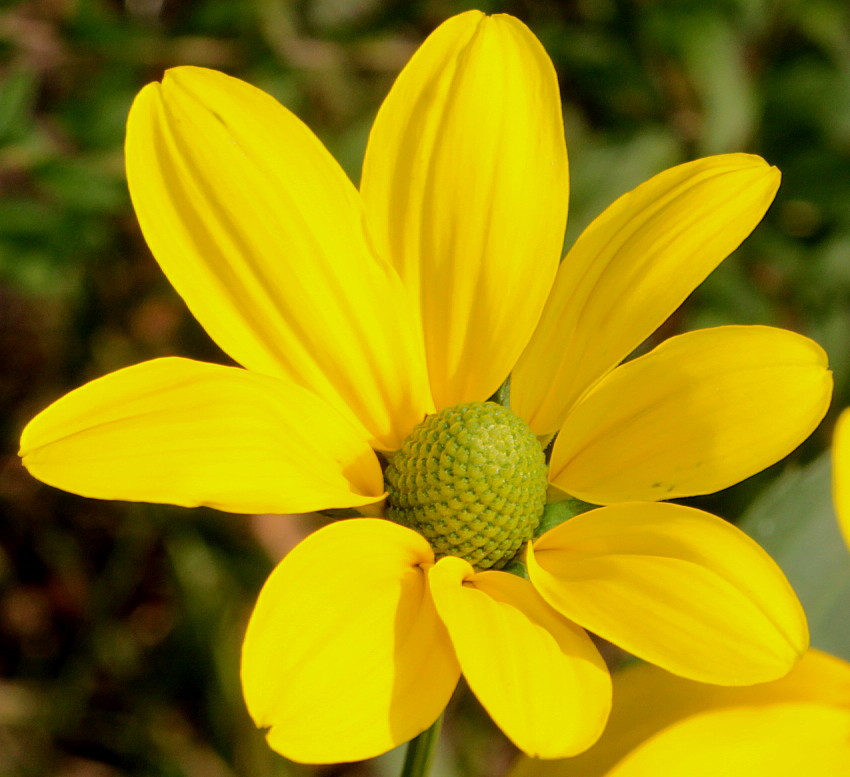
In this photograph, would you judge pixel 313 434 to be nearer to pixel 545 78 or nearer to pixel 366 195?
pixel 366 195

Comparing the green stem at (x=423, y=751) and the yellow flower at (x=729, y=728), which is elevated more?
the green stem at (x=423, y=751)

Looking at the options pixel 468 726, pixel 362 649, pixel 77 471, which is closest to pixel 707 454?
pixel 362 649

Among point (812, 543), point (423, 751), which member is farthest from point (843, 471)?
point (423, 751)

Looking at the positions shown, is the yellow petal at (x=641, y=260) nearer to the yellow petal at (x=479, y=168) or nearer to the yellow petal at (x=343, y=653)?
the yellow petal at (x=479, y=168)

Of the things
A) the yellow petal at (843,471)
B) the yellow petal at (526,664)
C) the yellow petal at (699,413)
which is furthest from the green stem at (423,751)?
the yellow petal at (843,471)

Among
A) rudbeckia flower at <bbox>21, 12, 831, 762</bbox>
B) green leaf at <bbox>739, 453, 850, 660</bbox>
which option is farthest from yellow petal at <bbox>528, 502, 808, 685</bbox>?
green leaf at <bbox>739, 453, 850, 660</bbox>

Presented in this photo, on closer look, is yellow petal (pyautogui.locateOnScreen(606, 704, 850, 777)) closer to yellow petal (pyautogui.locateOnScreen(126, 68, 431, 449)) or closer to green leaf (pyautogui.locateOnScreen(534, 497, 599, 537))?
green leaf (pyautogui.locateOnScreen(534, 497, 599, 537))
